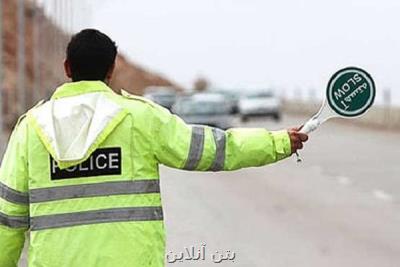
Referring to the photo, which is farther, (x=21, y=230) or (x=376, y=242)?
(x=376, y=242)

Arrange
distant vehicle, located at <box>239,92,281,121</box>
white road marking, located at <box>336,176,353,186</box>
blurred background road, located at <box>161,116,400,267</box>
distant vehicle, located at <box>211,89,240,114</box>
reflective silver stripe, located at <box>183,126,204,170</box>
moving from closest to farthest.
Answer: reflective silver stripe, located at <box>183,126,204,170</box>
blurred background road, located at <box>161,116,400,267</box>
white road marking, located at <box>336,176,353,186</box>
distant vehicle, located at <box>239,92,281,121</box>
distant vehicle, located at <box>211,89,240,114</box>

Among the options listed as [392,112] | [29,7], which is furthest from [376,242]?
[29,7]

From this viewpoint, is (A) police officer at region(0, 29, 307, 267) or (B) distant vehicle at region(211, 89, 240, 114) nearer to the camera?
(A) police officer at region(0, 29, 307, 267)

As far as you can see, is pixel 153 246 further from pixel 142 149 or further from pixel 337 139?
pixel 337 139

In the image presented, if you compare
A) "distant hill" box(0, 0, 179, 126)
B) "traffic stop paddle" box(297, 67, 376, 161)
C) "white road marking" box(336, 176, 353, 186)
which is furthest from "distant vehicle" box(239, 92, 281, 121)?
"traffic stop paddle" box(297, 67, 376, 161)

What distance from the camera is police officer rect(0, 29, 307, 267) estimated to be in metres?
4.40

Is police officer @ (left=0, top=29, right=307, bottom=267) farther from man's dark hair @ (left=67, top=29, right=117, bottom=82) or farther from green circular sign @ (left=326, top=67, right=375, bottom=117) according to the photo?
green circular sign @ (left=326, top=67, right=375, bottom=117)

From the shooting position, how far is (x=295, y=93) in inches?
3174

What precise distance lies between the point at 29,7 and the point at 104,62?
65478 mm

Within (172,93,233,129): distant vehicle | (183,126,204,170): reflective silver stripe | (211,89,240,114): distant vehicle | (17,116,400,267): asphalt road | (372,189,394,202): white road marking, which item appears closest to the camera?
(183,126,204,170): reflective silver stripe

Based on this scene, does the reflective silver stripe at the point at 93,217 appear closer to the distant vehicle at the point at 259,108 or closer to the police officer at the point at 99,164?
the police officer at the point at 99,164

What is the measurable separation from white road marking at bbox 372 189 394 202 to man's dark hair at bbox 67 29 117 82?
47.5ft

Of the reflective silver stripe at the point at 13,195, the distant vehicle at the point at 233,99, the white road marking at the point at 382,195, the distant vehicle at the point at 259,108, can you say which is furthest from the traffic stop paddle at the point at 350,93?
the distant vehicle at the point at 233,99

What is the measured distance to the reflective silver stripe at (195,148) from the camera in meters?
4.50
